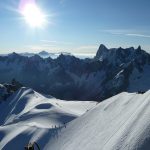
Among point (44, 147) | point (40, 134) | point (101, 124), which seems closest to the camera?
point (101, 124)

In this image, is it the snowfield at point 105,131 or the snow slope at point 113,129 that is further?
the snowfield at point 105,131

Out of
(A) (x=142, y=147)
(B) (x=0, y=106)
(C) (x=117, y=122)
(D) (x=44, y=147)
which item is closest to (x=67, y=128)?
(D) (x=44, y=147)

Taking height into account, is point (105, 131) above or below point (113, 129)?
below

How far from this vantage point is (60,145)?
32.5m

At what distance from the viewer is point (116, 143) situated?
19734mm

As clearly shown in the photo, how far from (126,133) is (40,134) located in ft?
79.5

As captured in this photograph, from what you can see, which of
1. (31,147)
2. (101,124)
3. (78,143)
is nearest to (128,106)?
(101,124)

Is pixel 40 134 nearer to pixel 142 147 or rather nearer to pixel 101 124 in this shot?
pixel 101 124

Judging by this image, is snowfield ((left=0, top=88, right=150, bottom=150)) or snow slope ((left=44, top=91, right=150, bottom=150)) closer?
snow slope ((left=44, top=91, right=150, bottom=150))

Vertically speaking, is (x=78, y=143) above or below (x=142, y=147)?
below

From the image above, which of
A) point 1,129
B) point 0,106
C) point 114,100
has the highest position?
point 114,100

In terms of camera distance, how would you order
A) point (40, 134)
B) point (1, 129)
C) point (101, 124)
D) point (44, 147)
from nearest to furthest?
point (101, 124) → point (44, 147) → point (40, 134) → point (1, 129)

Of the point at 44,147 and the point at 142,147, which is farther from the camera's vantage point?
the point at 44,147

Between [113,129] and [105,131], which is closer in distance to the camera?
[113,129]
